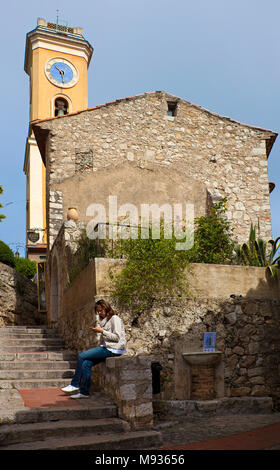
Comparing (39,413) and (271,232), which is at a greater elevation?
(271,232)

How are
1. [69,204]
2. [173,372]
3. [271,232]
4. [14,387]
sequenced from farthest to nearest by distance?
[271,232] < [69,204] < [173,372] < [14,387]

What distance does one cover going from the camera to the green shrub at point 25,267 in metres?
21.8

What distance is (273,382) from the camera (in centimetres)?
802

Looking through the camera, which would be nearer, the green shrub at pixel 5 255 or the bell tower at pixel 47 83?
the green shrub at pixel 5 255

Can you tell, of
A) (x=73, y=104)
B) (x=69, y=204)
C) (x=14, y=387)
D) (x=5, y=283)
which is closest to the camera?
(x=14, y=387)

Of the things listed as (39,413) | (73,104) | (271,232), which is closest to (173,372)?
(39,413)

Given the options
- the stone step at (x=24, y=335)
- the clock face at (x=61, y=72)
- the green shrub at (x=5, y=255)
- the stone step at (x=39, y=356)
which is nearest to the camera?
the stone step at (x=39, y=356)

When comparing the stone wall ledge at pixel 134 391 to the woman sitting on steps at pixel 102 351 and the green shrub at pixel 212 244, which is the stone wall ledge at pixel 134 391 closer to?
the woman sitting on steps at pixel 102 351

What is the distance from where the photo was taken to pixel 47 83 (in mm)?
29953

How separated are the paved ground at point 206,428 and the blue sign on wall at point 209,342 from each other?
1108 mm

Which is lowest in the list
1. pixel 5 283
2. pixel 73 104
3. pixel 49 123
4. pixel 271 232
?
pixel 5 283

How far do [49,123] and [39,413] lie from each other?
30.3 feet

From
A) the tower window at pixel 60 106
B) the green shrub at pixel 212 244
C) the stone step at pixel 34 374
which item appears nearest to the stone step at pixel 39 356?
the stone step at pixel 34 374

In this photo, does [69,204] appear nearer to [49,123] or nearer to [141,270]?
[49,123]
